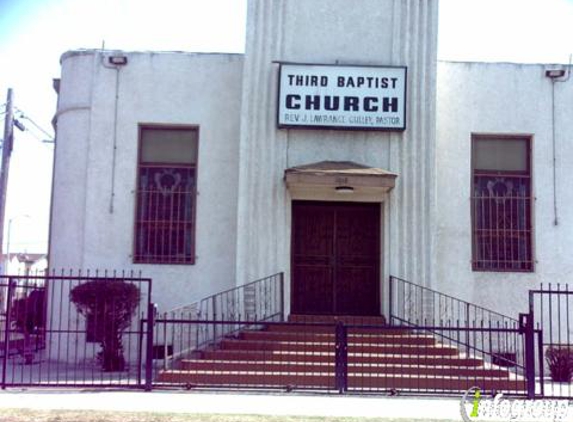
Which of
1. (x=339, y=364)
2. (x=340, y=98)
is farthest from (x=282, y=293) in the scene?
(x=340, y=98)

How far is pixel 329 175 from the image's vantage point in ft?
46.5

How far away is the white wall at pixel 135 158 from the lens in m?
15.9

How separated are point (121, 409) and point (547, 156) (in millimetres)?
10175

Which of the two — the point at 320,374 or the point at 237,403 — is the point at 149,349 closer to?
the point at 237,403

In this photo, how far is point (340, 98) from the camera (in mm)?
15312

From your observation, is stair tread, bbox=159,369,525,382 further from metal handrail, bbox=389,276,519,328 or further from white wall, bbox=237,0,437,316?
white wall, bbox=237,0,437,316

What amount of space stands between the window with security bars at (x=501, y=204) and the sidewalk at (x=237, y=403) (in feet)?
16.3

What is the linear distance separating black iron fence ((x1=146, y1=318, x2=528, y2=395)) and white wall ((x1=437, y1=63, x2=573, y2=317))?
8.02 ft

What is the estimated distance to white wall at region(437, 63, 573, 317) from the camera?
15.8 meters

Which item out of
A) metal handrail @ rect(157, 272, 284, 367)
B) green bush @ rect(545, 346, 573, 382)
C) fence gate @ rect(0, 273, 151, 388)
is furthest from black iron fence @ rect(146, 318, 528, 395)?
fence gate @ rect(0, 273, 151, 388)

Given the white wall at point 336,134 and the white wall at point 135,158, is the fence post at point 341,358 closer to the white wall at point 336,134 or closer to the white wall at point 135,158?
the white wall at point 336,134

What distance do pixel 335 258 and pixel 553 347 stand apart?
4378mm

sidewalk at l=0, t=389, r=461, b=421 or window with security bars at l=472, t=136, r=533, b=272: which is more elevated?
window with security bars at l=472, t=136, r=533, b=272

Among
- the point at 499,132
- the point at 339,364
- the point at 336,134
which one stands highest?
the point at 499,132
